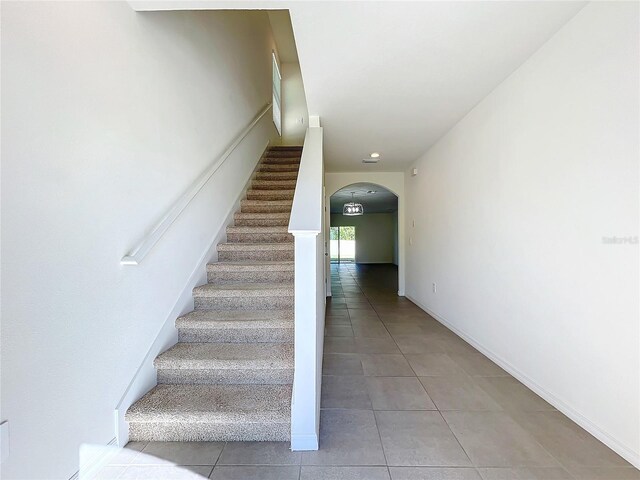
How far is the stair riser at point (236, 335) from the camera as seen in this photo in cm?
216

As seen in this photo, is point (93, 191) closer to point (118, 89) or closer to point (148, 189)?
point (148, 189)

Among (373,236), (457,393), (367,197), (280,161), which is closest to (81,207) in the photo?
(457,393)

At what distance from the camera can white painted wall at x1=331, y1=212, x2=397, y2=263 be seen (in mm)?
13977

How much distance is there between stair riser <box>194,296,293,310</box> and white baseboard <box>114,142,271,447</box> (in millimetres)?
135

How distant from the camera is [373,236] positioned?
14102 mm

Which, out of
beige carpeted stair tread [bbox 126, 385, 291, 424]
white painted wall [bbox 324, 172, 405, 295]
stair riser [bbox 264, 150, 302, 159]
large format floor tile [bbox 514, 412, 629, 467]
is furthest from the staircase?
white painted wall [bbox 324, 172, 405, 295]

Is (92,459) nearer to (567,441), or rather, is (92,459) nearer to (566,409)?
(567,441)

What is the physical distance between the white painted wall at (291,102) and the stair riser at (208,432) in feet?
21.0

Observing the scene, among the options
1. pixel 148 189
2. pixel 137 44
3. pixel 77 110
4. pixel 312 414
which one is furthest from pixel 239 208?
pixel 312 414

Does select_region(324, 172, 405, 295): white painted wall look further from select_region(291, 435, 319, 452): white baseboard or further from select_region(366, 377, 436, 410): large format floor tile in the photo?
select_region(291, 435, 319, 452): white baseboard

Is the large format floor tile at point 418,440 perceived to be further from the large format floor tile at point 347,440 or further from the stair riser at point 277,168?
the stair riser at point 277,168

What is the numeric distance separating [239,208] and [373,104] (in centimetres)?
197

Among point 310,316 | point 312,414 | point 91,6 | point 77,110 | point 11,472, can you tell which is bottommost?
point 312,414

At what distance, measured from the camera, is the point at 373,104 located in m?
2.84
